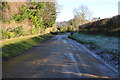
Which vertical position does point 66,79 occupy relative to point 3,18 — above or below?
below

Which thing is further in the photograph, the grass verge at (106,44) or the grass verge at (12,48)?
the grass verge at (106,44)

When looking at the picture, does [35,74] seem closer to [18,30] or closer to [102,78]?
[102,78]

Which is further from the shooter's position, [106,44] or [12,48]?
[106,44]

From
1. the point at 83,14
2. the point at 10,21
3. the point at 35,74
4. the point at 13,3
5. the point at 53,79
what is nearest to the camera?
the point at 53,79

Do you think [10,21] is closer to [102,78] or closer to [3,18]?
[3,18]

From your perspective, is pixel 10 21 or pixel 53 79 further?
pixel 10 21

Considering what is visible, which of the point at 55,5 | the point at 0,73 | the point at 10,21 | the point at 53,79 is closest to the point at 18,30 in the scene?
the point at 10,21

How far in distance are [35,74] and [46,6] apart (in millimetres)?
39373

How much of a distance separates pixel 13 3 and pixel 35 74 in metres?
21.1

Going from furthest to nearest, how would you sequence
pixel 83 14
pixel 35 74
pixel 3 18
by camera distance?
pixel 83 14 → pixel 3 18 → pixel 35 74

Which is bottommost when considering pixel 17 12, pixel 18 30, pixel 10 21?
pixel 18 30

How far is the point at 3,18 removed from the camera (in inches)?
797

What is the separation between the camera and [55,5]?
4709 cm

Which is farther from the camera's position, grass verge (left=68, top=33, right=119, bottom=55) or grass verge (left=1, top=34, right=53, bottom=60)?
grass verge (left=68, top=33, right=119, bottom=55)
